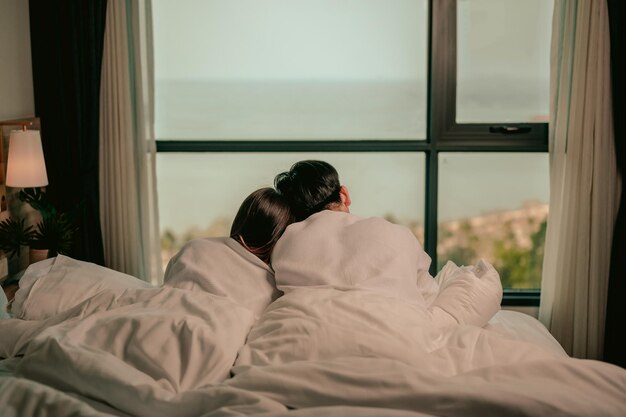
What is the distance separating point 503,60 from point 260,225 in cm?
166

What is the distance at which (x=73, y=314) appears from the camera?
218 centimetres

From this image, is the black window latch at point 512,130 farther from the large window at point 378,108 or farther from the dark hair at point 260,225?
the dark hair at point 260,225

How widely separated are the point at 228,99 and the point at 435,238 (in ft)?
3.86

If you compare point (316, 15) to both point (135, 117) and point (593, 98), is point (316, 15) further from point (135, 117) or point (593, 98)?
point (593, 98)

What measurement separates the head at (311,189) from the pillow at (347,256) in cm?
22

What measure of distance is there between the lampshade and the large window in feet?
2.53

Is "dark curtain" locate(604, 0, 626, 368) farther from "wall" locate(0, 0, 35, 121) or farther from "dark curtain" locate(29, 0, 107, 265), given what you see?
"wall" locate(0, 0, 35, 121)

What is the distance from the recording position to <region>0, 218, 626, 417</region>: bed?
167 centimetres

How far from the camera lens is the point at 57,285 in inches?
101

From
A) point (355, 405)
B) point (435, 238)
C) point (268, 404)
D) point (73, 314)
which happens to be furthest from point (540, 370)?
point (435, 238)

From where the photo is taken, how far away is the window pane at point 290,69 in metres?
3.56

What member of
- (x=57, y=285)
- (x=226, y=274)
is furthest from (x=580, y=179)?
(x=57, y=285)

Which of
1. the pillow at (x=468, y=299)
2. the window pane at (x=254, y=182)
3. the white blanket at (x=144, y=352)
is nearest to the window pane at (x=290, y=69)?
the window pane at (x=254, y=182)

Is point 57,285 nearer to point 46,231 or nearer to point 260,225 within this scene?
point 46,231
